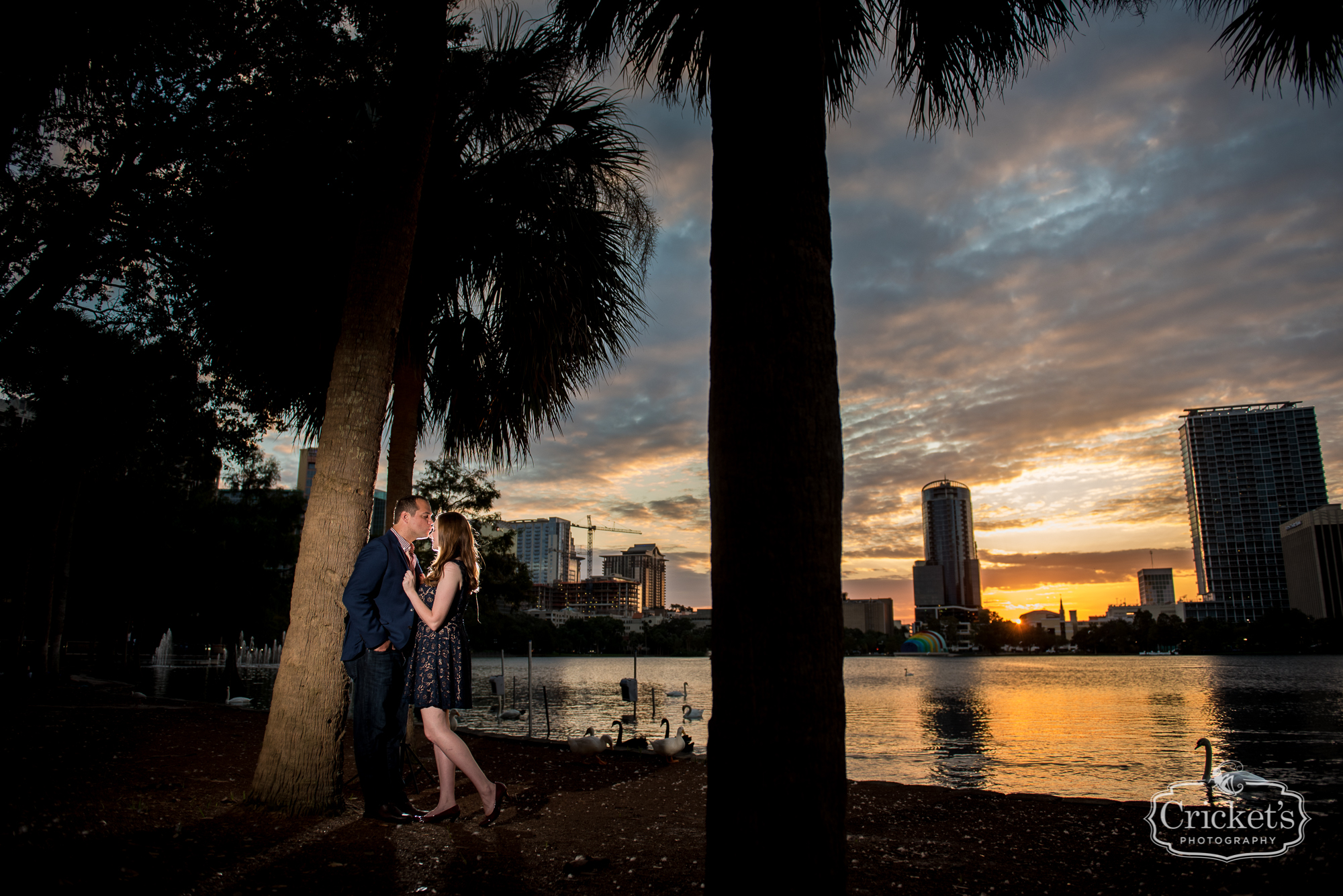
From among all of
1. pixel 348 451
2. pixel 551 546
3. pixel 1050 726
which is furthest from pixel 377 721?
pixel 551 546

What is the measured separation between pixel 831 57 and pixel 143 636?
209 feet

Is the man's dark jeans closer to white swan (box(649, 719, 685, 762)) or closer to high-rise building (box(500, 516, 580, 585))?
white swan (box(649, 719, 685, 762))

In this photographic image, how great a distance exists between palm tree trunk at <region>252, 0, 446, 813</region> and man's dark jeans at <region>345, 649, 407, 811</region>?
0.90ft

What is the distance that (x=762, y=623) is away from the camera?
5.00ft

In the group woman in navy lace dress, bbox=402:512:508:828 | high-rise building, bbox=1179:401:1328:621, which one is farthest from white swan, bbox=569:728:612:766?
high-rise building, bbox=1179:401:1328:621

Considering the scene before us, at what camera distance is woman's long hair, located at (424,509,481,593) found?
4188 mm

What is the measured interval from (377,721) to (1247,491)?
185 m

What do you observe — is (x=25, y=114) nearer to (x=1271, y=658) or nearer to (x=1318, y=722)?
(x=1318, y=722)

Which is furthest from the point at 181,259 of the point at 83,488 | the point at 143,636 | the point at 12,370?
the point at 143,636

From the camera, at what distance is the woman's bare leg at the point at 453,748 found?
3.97m

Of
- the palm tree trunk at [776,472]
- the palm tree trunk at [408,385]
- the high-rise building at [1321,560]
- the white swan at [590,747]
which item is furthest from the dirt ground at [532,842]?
the high-rise building at [1321,560]

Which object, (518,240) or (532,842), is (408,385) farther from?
(532,842)

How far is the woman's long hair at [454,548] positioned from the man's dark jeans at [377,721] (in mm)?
511

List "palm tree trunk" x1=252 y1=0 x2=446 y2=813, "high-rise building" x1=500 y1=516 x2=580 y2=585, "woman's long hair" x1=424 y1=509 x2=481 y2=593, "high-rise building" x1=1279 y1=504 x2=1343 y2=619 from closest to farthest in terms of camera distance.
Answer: "palm tree trunk" x1=252 y1=0 x2=446 y2=813, "woman's long hair" x1=424 y1=509 x2=481 y2=593, "high-rise building" x1=1279 y1=504 x2=1343 y2=619, "high-rise building" x1=500 y1=516 x2=580 y2=585
